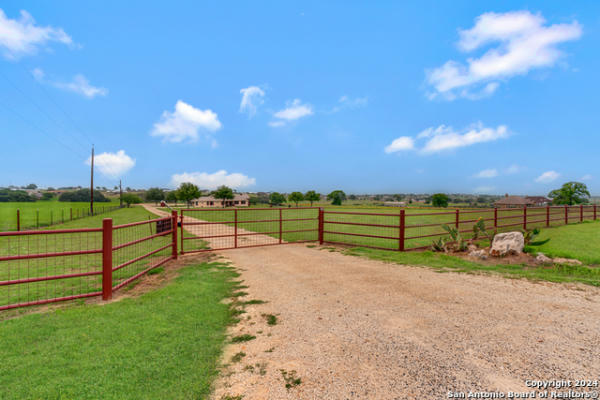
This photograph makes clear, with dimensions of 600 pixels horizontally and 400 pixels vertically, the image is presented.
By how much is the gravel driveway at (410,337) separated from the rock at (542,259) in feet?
6.86

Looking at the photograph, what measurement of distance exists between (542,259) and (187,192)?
99.2 metres

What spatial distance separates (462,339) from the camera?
3.22 meters

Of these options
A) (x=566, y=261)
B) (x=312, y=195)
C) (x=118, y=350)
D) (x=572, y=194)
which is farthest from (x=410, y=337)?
(x=312, y=195)

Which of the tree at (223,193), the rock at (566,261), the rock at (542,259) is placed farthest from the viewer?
the tree at (223,193)

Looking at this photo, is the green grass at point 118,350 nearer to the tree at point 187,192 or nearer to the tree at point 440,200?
the tree at point 187,192

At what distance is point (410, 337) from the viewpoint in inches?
130

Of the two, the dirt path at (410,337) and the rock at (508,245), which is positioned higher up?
the rock at (508,245)

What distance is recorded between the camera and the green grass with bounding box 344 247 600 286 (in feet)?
18.9

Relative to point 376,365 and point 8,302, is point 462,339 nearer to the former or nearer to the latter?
point 376,365

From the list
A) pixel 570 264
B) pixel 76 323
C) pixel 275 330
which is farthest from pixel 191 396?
pixel 570 264

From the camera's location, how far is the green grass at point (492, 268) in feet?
18.9

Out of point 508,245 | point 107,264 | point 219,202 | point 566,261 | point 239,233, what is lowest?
point 219,202

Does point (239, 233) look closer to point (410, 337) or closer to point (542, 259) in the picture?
point (410, 337)

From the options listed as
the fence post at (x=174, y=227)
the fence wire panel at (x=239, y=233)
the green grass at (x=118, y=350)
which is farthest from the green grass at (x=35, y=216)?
the green grass at (x=118, y=350)
